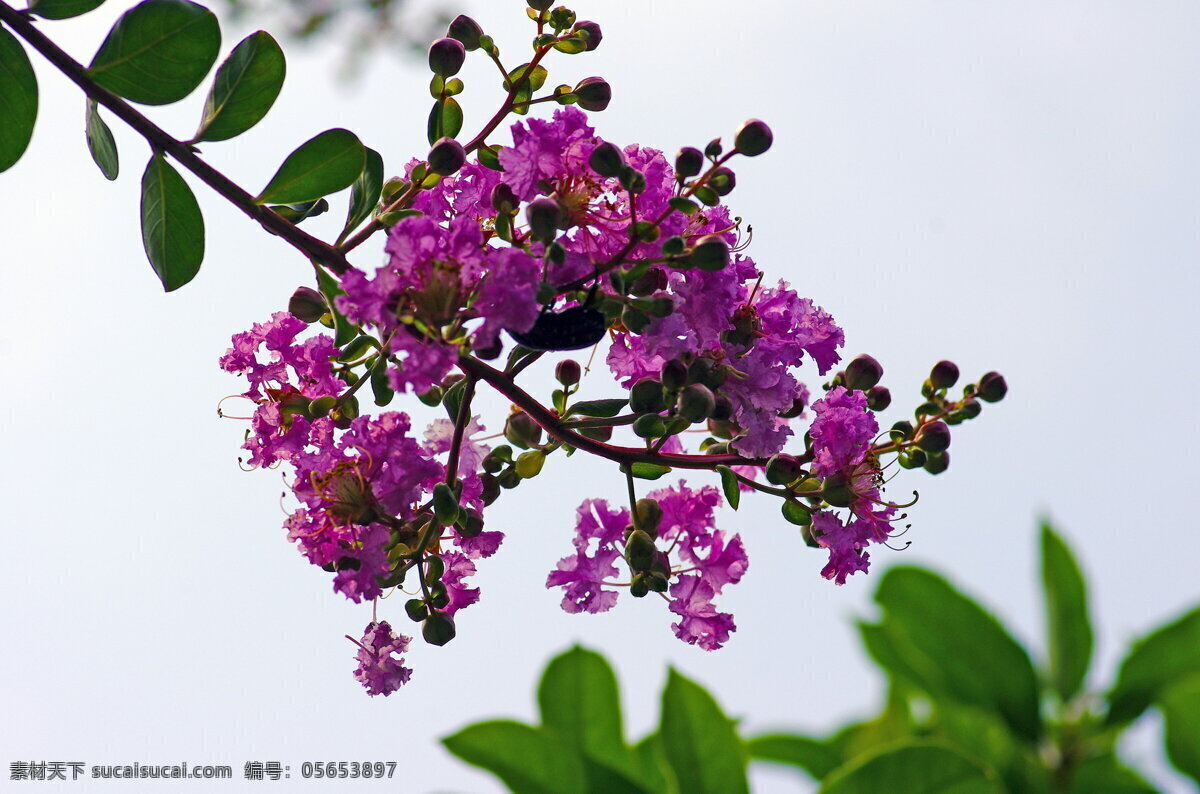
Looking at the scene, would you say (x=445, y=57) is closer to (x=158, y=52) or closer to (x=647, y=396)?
(x=158, y=52)

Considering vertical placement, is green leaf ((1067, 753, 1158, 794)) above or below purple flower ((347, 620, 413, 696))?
below

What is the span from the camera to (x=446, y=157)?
146 cm

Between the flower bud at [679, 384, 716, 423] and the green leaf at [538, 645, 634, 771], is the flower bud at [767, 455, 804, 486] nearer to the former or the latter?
the flower bud at [679, 384, 716, 423]

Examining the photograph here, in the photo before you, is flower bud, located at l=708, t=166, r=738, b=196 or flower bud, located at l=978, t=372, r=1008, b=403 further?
flower bud, located at l=978, t=372, r=1008, b=403

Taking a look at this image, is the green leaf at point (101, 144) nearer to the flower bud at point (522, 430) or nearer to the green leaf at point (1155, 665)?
the flower bud at point (522, 430)

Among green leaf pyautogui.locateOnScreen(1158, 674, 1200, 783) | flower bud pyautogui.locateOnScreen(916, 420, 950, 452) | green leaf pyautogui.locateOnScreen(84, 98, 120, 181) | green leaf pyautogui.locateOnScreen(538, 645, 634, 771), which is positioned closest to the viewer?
green leaf pyautogui.locateOnScreen(1158, 674, 1200, 783)

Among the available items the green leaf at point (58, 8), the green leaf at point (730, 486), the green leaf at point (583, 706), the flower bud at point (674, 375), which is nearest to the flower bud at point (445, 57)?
the green leaf at point (58, 8)

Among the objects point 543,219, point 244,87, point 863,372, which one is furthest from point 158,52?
point 863,372

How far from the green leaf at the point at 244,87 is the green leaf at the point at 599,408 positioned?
598 mm

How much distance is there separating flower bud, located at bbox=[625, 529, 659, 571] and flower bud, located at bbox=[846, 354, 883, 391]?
0.40 m

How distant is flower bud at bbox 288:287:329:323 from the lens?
→ 1.53m

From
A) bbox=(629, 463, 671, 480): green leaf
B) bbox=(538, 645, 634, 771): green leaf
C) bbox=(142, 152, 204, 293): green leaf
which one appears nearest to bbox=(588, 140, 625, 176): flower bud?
bbox=(629, 463, 671, 480): green leaf

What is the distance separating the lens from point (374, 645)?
164cm

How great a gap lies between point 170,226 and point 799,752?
1220 mm
